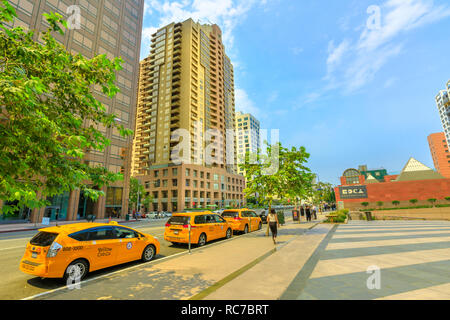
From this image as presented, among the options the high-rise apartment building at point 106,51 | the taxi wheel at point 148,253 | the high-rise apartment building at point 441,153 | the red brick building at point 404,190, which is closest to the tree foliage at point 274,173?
the taxi wheel at point 148,253

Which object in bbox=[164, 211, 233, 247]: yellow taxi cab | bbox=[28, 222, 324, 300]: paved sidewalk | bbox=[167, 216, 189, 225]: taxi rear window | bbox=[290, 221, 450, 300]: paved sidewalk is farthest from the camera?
bbox=[167, 216, 189, 225]: taxi rear window

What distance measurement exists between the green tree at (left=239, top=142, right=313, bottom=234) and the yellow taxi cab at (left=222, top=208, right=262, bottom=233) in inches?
78.1

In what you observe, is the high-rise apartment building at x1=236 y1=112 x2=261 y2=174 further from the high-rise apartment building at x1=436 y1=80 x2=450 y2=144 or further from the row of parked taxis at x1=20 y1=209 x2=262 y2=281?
the row of parked taxis at x1=20 y1=209 x2=262 y2=281

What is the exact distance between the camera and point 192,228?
10195mm

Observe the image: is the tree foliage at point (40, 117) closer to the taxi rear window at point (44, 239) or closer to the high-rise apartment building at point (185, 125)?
the taxi rear window at point (44, 239)

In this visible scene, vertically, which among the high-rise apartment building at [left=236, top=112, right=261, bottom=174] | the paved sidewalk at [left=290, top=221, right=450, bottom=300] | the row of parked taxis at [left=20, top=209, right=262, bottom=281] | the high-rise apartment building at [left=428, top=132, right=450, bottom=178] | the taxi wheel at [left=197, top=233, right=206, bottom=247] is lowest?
the paved sidewalk at [left=290, top=221, right=450, bottom=300]

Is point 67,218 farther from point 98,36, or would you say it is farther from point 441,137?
point 441,137

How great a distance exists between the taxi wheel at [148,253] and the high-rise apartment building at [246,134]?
119 meters

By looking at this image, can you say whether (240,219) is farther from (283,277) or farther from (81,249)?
(81,249)

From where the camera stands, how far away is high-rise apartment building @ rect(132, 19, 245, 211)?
62188 mm

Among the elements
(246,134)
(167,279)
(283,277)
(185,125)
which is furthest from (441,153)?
(167,279)

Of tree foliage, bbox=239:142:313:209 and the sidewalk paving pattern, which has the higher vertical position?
tree foliage, bbox=239:142:313:209

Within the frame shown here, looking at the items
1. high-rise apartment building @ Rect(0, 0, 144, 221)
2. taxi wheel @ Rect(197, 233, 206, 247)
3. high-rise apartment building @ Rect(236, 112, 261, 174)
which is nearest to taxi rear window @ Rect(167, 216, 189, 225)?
taxi wheel @ Rect(197, 233, 206, 247)

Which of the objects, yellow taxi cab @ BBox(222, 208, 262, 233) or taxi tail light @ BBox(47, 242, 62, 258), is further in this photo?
yellow taxi cab @ BBox(222, 208, 262, 233)
